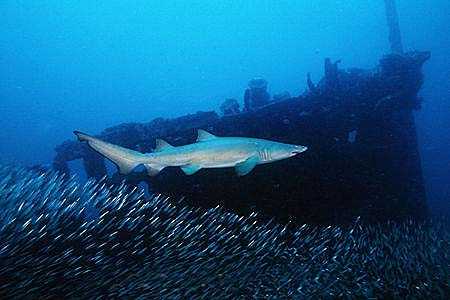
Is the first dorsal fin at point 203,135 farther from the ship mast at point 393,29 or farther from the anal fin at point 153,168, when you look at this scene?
the ship mast at point 393,29

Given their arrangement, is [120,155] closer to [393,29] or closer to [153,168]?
[153,168]

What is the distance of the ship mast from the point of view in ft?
58.9

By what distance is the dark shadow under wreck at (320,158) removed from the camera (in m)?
7.74

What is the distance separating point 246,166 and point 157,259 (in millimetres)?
1603

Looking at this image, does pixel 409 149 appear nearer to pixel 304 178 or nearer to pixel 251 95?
pixel 304 178

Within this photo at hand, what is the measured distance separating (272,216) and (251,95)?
13.2 feet

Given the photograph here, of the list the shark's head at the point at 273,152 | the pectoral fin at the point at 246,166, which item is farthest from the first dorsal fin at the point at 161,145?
the shark's head at the point at 273,152

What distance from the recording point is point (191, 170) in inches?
194

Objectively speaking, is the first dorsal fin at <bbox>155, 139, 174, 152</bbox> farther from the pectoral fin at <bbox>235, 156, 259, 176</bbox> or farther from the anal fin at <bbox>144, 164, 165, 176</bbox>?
the pectoral fin at <bbox>235, 156, 259, 176</bbox>

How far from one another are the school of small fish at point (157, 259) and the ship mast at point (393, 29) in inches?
550

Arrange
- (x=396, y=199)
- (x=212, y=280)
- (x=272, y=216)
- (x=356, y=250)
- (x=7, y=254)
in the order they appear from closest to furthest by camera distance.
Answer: (x=7, y=254) < (x=212, y=280) < (x=356, y=250) < (x=272, y=216) < (x=396, y=199)

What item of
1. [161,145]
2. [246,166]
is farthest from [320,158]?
[161,145]

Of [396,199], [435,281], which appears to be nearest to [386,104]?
[396,199]

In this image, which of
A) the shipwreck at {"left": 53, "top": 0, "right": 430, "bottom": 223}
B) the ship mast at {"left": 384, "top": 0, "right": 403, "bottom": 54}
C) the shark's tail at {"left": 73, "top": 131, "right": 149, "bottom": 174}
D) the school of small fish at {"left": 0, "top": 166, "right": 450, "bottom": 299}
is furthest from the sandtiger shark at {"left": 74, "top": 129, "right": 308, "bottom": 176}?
the ship mast at {"left": 384, "top": 0, "right": 403, "bottom": 54}
